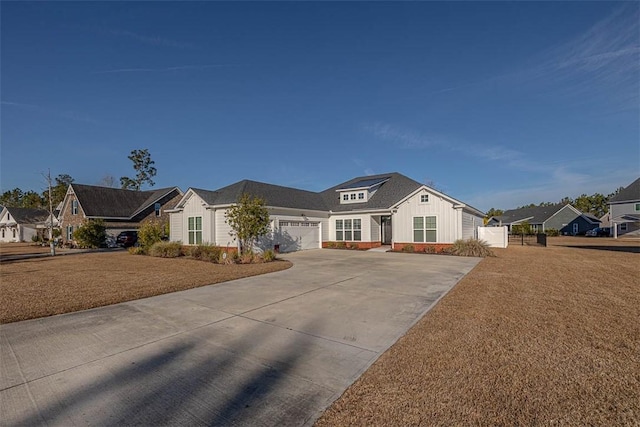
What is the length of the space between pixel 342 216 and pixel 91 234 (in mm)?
21644

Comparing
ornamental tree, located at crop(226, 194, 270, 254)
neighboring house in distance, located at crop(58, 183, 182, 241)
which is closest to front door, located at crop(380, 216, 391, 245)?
ornamental tree, located at crop(226, 194, 270, 254)

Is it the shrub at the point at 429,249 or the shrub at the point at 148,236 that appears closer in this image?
the shrub at the point at 429,249

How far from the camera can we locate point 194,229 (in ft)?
67.5

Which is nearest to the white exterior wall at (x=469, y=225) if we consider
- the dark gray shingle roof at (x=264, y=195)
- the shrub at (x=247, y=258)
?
the dark gray shingle roof at (x=264, y=195)

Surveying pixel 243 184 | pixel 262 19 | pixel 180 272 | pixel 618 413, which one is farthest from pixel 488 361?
pixel 243 184

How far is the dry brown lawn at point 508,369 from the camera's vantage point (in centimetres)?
290

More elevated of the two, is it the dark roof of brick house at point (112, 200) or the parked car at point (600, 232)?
the dark roof of brick house at point (112, 200)

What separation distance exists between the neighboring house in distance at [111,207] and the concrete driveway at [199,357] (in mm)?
26478

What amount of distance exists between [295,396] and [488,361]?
2.63 m

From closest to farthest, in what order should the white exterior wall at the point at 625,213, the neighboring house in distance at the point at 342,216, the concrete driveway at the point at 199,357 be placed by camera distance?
the concrete driveway at the point at 199,357, the neighboring house in distance at the point at 342,216, the white exterior wall at the point at 625,213

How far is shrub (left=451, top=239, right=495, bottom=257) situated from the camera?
17.3 m

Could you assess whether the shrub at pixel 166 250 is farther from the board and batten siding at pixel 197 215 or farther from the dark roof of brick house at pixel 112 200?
the dark roof of brick house at pixel 112 200

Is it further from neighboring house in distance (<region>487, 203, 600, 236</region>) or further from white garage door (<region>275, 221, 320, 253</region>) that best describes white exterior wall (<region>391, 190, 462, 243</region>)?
neighboring house in distance (<region>487, 203, 600, 236</region>)

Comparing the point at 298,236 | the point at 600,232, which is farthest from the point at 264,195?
the point at 600,232
